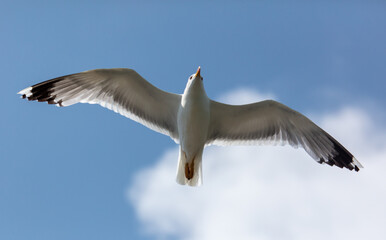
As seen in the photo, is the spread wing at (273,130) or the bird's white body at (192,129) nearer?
the bird's white body at (192,129)

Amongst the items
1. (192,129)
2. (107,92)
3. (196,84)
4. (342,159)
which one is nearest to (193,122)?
(192,129)

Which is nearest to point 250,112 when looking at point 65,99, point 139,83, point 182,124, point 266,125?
point 266,125

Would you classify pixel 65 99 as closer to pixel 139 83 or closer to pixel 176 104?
pixel 139 83

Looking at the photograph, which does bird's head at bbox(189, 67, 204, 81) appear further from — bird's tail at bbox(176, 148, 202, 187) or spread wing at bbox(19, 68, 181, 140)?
bird's tail at bbox(176, 148, 202, 187)

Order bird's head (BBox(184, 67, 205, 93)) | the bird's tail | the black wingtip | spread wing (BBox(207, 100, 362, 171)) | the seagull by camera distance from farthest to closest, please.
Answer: the black wingtip, spread wing (BBox(207, 100, 362, 171)), the bird's tail, the seagull, bird's head (BBox(184, 67, 205, 93))

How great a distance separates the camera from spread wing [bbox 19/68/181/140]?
19.2 ft

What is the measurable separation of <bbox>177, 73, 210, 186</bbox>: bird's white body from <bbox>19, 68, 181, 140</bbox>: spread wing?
0.90 ft

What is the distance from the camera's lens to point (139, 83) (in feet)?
19.3

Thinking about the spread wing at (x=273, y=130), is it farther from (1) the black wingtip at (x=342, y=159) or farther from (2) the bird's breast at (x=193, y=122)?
(2) the bird's breast at (x=193, y=122)

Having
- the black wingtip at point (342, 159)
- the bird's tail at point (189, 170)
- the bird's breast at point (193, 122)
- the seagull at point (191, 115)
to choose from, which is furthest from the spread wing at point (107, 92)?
the black wingtip at point (342, 159)

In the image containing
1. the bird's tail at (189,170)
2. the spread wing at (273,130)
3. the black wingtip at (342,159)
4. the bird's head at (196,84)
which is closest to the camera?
the bird's head at (196,84)

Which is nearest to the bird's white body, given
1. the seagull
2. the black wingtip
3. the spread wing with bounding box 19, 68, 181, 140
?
the seagull

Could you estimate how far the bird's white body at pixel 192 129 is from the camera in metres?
5.67

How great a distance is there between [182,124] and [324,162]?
6.09ft
